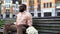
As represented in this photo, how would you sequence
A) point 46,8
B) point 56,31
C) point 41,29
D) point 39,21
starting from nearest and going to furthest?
point 56,31, point 41,29, point 39,21, point 46,8

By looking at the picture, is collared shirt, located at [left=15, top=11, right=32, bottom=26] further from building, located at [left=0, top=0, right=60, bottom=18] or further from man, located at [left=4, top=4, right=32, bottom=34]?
building, located at [left=0, top=0, right=60, bottom=18]

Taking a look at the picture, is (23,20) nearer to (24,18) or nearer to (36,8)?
(24,18)

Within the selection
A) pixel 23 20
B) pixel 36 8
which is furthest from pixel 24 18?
pixel 36 8

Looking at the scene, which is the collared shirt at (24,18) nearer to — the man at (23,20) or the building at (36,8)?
the man at (23,20)

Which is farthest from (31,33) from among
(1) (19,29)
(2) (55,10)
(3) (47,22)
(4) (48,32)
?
(2) (55,10)

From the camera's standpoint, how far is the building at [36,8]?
30.6 feet

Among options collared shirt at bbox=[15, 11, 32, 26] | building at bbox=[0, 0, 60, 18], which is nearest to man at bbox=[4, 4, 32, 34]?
collared shirt at bbox=[15, 11, 32, 26]

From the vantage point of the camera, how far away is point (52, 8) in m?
9.44

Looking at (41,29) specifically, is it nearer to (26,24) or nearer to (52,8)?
(26,24)

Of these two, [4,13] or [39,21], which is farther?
[4,13]

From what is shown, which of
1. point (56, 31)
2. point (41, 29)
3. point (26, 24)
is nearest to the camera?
point (26, 24)

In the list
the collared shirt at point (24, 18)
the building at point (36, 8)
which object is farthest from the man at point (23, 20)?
the building at point (36, 8)

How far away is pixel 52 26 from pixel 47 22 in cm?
16

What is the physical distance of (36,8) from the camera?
33.0 feet
